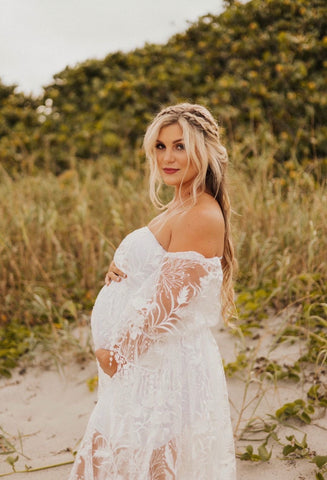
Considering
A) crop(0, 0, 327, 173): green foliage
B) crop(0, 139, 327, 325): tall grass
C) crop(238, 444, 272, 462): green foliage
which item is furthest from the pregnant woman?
crop(0, 0, 327, 173): green foliage

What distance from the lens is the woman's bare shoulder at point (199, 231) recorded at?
6.01 feet

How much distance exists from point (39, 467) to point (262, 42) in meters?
5.52

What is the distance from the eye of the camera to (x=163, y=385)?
1862mm

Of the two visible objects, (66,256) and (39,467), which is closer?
(39,467)

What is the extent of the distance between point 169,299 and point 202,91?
17.8 feet

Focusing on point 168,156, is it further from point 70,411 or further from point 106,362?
point 70,411

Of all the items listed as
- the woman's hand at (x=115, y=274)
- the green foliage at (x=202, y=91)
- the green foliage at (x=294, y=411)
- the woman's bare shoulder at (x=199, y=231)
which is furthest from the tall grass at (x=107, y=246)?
the woman's bare shoulder at (x=199, y=231)

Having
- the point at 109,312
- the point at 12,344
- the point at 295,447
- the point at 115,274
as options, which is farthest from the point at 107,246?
the point at 295,447

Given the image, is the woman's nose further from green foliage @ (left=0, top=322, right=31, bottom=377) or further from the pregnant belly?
green foliage @ (left=0, top=322, right=31, bottom=377)

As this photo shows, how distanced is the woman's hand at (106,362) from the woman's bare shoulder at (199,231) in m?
0.47

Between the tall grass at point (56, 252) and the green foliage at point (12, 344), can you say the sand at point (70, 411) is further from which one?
the tall grass at point (56, 252)

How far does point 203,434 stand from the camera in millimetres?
1892

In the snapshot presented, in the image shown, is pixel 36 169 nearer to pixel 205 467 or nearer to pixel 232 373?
pixel 232 373

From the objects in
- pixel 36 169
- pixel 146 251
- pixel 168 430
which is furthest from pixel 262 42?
pixel 168 430
